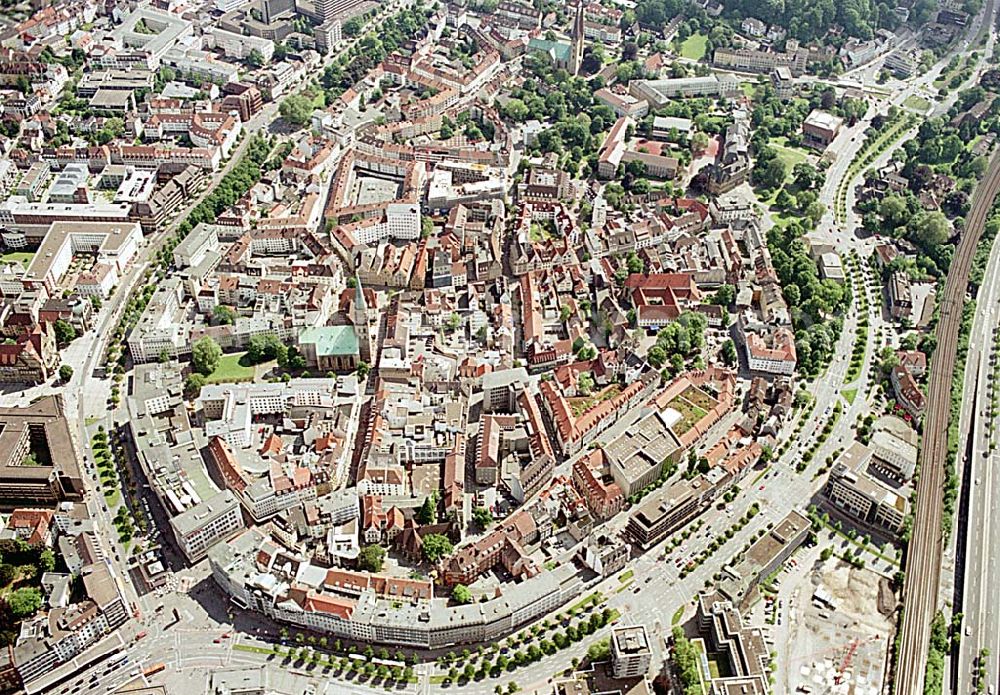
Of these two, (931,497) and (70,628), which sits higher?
(931,497)

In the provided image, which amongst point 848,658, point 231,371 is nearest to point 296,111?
point 231,371

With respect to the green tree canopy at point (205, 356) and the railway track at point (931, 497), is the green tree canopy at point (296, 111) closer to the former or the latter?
the green tree canopy at point (205, 356)

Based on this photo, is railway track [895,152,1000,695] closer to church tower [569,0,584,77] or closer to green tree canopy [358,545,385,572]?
green tree canopy [358,545,385,572]

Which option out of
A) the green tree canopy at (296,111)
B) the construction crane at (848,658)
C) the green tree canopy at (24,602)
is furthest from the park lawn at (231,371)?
the construction crane at (848,658)

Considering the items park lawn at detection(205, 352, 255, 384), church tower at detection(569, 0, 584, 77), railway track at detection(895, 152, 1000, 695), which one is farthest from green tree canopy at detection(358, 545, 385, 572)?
church tower at detection(569, 0, 584, 77)

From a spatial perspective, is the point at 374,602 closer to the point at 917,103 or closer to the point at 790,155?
the point at 790,155
